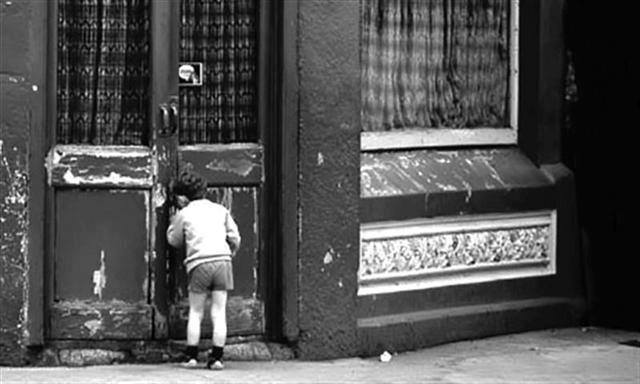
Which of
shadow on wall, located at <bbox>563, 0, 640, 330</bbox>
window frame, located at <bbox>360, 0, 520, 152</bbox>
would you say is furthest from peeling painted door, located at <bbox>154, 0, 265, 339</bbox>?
shadow on wall, located at <bbox>563, 0, 640, 330</bbox>

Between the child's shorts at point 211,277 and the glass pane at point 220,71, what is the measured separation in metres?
0.86

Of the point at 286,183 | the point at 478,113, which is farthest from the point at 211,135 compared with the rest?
the point at 478,113

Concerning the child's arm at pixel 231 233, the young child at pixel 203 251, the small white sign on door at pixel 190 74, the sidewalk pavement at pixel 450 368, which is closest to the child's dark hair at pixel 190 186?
the young child at pixel 203 251

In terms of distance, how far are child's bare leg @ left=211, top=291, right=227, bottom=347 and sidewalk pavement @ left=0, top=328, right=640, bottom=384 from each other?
195 millimetres

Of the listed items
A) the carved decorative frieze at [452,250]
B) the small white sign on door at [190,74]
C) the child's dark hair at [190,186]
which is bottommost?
the carved decorative frieze at [452,250]

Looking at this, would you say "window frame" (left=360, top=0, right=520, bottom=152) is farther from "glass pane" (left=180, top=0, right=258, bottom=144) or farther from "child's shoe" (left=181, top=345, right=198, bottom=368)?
"child's shoe" (left=181, top=345, right=198, bottom=368)

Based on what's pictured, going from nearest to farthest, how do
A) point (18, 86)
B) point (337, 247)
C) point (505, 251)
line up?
point (18, 86), point (337, 247), point (505, 251)

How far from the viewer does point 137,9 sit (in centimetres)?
1098

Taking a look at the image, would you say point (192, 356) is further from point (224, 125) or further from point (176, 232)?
point (224, 125)

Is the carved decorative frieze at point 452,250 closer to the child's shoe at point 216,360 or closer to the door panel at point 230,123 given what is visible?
the door panel at point 230,123

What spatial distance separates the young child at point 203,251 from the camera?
10.7m

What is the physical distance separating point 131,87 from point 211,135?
0.58m

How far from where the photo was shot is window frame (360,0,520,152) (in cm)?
1202

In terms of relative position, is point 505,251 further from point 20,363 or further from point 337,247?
point 20,363
